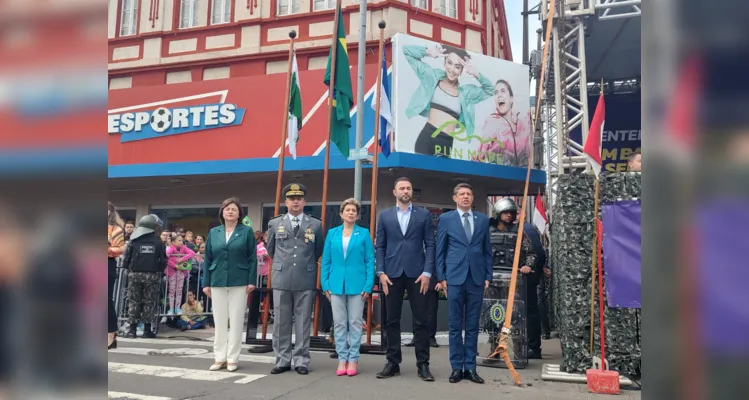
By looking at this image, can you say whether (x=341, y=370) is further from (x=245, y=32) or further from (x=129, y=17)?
(x=129, y=17)

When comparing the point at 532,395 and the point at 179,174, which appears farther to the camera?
the point at 179,174

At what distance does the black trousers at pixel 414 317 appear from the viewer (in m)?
5.41

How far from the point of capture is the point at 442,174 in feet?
42.4

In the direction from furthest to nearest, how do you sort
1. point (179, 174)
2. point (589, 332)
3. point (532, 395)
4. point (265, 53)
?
point (265, 53) < point (179, 174) < point (589, 332) < point (532, 395)

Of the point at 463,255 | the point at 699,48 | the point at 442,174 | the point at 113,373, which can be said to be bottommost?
the point at 113,373

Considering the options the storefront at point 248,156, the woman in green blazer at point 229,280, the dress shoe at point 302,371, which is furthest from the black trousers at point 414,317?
the storefront at point 248,156

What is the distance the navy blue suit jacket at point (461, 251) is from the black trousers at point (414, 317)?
0.32 m

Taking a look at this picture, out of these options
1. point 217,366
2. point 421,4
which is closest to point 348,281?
point 217,366

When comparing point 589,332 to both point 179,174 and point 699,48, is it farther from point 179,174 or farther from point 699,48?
point 179,174

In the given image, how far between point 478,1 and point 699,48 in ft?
50.6

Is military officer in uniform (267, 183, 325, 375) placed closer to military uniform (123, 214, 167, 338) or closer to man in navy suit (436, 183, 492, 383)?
man in navy suit (436, 183, 492, 383)

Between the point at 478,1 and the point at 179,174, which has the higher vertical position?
the point at 478,1

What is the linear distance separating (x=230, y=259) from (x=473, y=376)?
2902 mm

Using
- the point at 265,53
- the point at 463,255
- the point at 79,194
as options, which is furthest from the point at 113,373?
the point at 265,53
